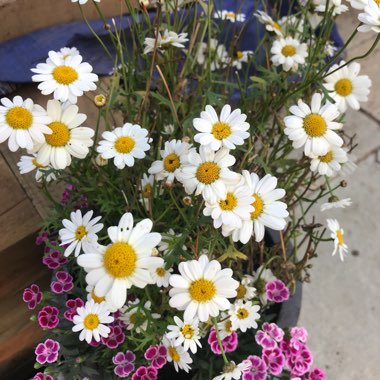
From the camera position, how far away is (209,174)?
1.89 feet

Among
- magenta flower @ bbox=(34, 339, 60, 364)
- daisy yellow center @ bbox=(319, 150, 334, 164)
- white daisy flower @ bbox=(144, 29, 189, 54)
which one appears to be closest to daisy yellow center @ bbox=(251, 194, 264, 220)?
→ daisy yellow center @ bbox=(319, 150, 334, 164)

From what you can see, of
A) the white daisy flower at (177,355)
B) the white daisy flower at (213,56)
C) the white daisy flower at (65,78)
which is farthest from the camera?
the white daisy flower at (213,56)

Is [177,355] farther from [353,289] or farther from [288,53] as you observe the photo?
[353,289]

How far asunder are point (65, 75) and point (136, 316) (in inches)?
15.5

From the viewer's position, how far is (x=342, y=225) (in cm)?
146

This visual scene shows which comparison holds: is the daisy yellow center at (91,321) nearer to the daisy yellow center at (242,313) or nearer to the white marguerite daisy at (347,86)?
the daisy yellow center at (242,313)

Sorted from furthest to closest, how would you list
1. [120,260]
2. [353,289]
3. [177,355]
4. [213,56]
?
[353,289], [213,56], [177,355], [120,260]

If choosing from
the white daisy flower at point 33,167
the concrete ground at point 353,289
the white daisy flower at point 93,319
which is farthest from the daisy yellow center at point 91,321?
the concrete ground at point 353,289

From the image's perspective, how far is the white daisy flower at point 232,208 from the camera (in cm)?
56

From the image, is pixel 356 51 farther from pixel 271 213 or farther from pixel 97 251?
pixel 97 251

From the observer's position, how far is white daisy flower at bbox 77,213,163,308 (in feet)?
1.71

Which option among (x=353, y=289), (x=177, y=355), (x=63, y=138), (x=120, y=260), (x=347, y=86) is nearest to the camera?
(x=120, y=260)

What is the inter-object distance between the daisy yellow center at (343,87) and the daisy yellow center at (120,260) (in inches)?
21.6

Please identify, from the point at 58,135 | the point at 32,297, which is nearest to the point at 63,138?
A: the point at 58,135
